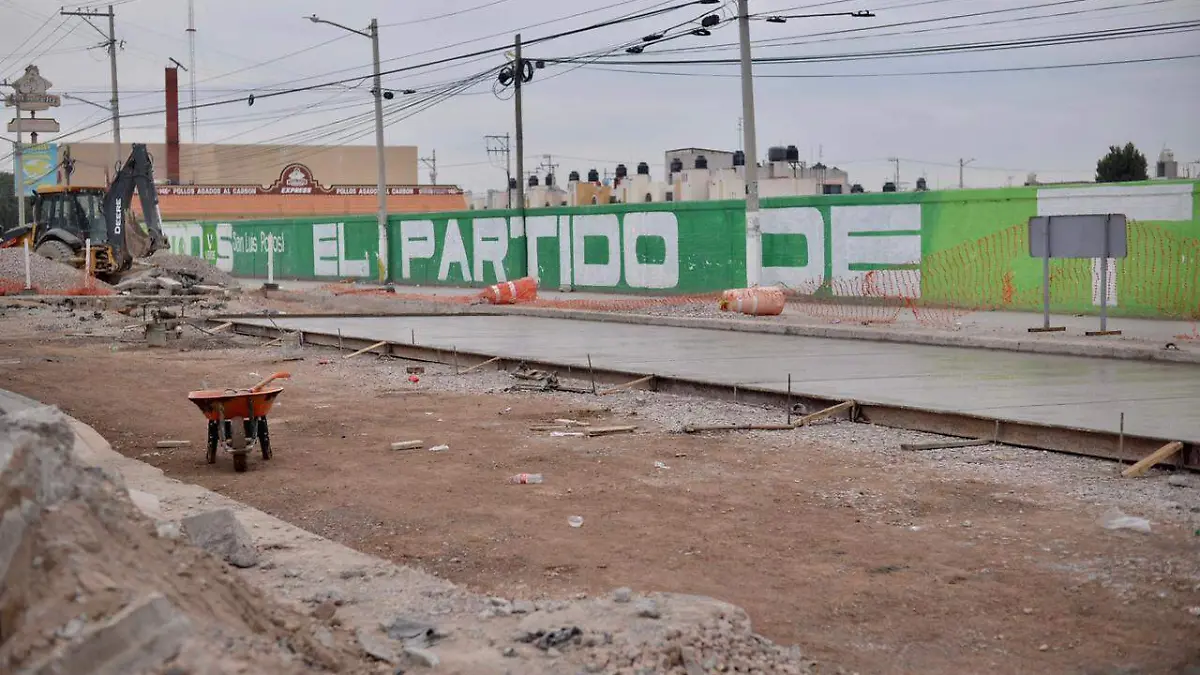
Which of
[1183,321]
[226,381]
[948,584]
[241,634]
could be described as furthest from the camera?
[1183,321]

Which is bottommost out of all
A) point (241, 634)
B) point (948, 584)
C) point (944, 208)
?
point (948, 584)

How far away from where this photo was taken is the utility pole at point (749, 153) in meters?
27.9

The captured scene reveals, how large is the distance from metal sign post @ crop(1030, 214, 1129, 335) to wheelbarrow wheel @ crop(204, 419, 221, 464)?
565 inches

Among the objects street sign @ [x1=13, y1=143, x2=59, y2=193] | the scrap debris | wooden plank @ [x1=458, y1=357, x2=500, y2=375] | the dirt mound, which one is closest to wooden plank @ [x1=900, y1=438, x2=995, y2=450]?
the scrap debris

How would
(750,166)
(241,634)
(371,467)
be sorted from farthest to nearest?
(750,166), (371,467), (241,634)

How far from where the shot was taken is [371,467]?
35.8 feet

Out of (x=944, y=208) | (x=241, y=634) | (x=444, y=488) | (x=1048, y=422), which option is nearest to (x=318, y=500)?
(x=444, y=488)

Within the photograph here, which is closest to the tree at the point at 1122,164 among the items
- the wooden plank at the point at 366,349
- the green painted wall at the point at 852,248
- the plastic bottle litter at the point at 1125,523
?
the green painted wall at the point at 852,248

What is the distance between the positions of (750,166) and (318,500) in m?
19.8

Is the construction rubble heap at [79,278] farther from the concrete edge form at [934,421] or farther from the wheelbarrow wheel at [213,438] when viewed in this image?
the wheelbarrow wheel at [213,438]

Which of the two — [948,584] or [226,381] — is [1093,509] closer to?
[948,584]

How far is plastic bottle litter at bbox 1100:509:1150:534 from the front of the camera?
8.11m

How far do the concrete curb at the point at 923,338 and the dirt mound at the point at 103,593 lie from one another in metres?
15.6

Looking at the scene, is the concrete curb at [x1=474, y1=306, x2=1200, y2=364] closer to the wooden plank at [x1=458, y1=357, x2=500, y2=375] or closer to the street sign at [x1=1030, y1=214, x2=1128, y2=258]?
the street sign at [x1=1030, y1=214, x2=1128, y2=258]
